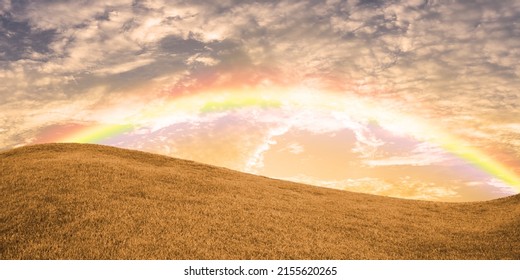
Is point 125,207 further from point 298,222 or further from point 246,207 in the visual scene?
point 298,222

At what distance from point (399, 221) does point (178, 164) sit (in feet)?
45.1

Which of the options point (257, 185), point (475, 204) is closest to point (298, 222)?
point (257, 185)

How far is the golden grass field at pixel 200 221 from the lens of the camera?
1025 cm

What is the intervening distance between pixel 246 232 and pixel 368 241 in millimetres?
4201

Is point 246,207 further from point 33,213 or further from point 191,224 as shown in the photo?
point 33,213

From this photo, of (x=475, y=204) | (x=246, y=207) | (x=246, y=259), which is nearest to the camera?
(x=246, y=259)

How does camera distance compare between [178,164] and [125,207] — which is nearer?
[125,207]

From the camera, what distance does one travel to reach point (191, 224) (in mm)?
12258

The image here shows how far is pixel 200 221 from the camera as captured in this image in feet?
41.6

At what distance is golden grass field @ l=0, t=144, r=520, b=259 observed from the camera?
33.6 ft

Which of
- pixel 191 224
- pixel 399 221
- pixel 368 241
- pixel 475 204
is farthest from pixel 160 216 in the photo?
pixel 475 204

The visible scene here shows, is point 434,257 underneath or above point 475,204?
underneath

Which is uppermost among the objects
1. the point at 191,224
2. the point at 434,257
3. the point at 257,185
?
the point at 257,185

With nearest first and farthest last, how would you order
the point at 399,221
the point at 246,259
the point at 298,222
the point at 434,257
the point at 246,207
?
the point at 246,259 → the point at 434,257 → the point at 298,222 → the point at 246,207 → the point at 399,221
